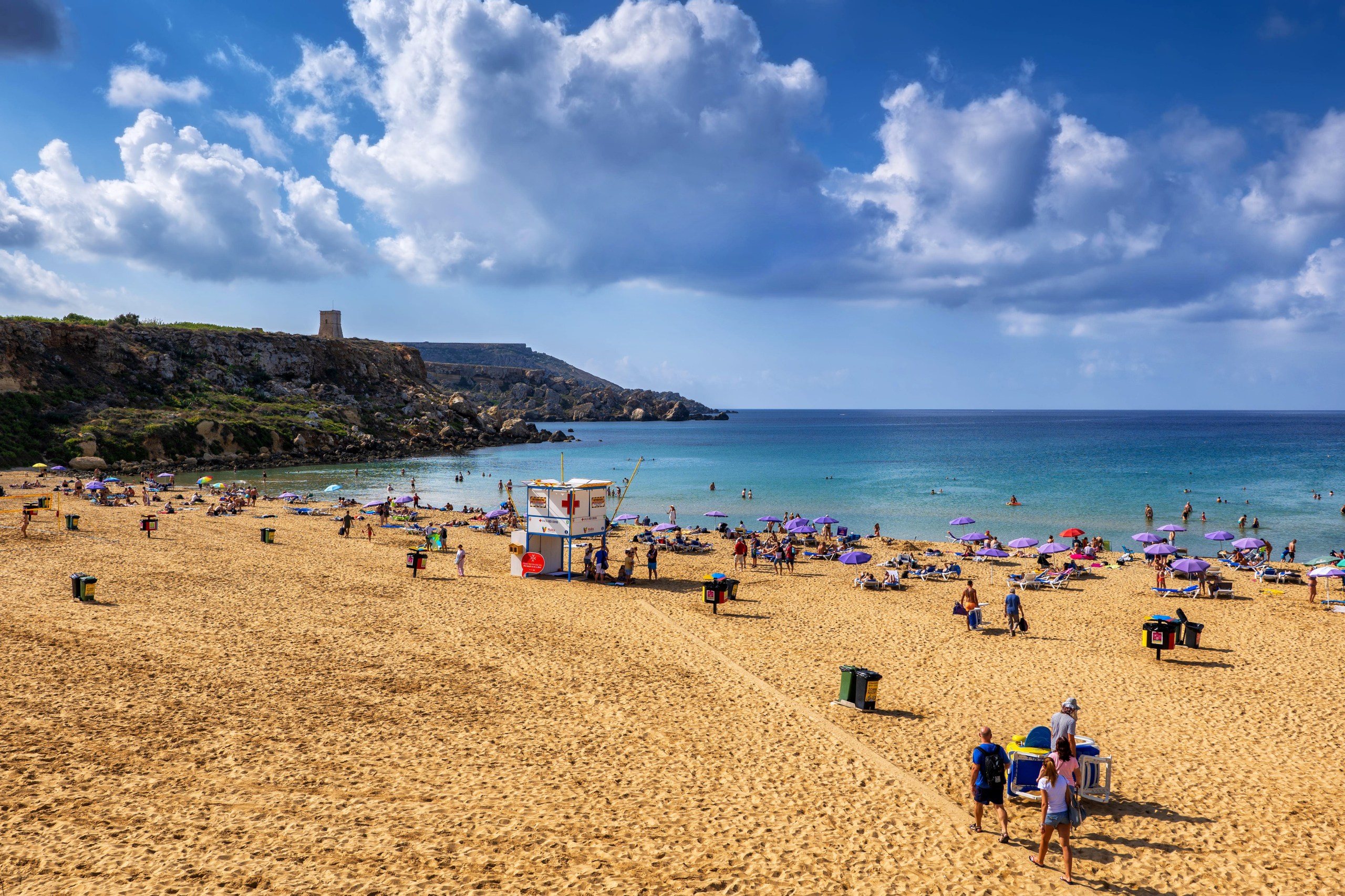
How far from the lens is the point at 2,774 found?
8.01 meters

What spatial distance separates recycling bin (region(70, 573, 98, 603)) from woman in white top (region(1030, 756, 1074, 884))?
18.3 meters

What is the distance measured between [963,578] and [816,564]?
516 centimetres

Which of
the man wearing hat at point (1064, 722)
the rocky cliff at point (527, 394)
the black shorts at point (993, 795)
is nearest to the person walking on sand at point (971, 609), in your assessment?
the man wearing hat at point (1064, 722)

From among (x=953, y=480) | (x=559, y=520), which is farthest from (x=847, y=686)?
(x=953, y=480)

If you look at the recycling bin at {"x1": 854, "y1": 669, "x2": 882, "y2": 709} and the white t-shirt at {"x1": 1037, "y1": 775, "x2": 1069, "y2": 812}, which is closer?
the white t-shirt at {"x1": 1037, "y1": 775, "x2": 1069, "y2": 812}

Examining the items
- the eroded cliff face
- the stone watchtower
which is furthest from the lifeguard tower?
the stone watchtower

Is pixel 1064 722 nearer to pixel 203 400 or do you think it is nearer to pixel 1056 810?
pixel 1056 810

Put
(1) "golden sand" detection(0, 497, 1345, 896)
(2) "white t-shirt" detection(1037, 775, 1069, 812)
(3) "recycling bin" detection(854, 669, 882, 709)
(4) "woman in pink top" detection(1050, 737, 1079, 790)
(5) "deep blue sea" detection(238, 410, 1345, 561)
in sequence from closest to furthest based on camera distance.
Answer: (1) "golden sand" detection(0, 497, 1345, 896)
(2) "white t-shirt" detection(1037, 775, 1069, 812)
(4) "woman in pink top" detection(1050, 737, 1079, 790)
(3) "recycling bin" detection(854, 669, 882, 709)
(5) "deep blue sea" detection(238, 410, 1345, 561)

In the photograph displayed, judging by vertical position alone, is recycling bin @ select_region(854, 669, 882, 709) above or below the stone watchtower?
Result: below

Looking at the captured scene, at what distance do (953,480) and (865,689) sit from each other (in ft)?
172

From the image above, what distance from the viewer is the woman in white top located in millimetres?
7070

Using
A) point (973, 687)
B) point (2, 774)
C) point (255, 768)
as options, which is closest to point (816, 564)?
point (973, 687)

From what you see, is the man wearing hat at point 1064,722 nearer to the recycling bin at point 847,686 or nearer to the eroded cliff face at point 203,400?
the recycling bin at point 847,686

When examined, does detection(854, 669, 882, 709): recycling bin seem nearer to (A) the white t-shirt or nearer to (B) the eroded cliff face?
(A) the white t-shirt
